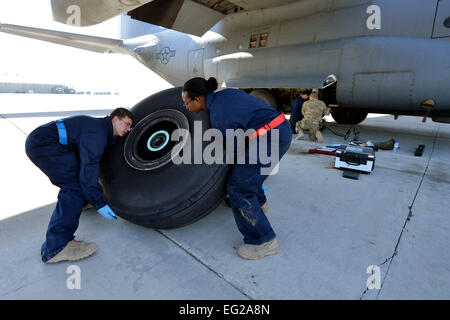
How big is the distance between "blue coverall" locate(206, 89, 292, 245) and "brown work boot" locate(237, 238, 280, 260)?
0.10 feet

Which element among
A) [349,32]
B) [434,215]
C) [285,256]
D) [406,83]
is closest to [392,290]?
[285,256]

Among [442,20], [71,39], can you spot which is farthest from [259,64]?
[71,39]

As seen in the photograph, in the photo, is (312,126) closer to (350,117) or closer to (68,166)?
(350,117)

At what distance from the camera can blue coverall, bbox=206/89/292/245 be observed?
171 cm

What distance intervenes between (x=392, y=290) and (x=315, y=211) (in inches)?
40.3

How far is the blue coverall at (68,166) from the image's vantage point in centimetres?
162

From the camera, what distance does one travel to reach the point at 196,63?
879 centimetres

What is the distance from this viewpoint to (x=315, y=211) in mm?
2449

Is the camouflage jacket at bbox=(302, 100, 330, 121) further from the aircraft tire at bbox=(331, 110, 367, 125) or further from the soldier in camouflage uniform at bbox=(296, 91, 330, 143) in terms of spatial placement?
the aircraft tire at bbox=(331, 110, 367, 125)

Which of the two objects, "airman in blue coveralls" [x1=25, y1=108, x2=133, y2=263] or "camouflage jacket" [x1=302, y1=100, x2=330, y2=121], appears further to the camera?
"camouflage jacket" [x1=302, y1=100, x2=330, y2=121]

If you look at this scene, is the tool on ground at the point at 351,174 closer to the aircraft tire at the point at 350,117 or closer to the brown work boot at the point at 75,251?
the brown work boot at the point at 75,251

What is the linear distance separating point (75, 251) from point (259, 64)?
666cm

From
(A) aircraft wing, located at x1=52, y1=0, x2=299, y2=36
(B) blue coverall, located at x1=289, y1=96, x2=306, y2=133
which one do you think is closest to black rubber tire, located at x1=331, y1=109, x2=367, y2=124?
(B) blue coverall, located at x1=289, y1=96, x2=306, y2=133

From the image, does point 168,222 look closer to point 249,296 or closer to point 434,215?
point 249,296
